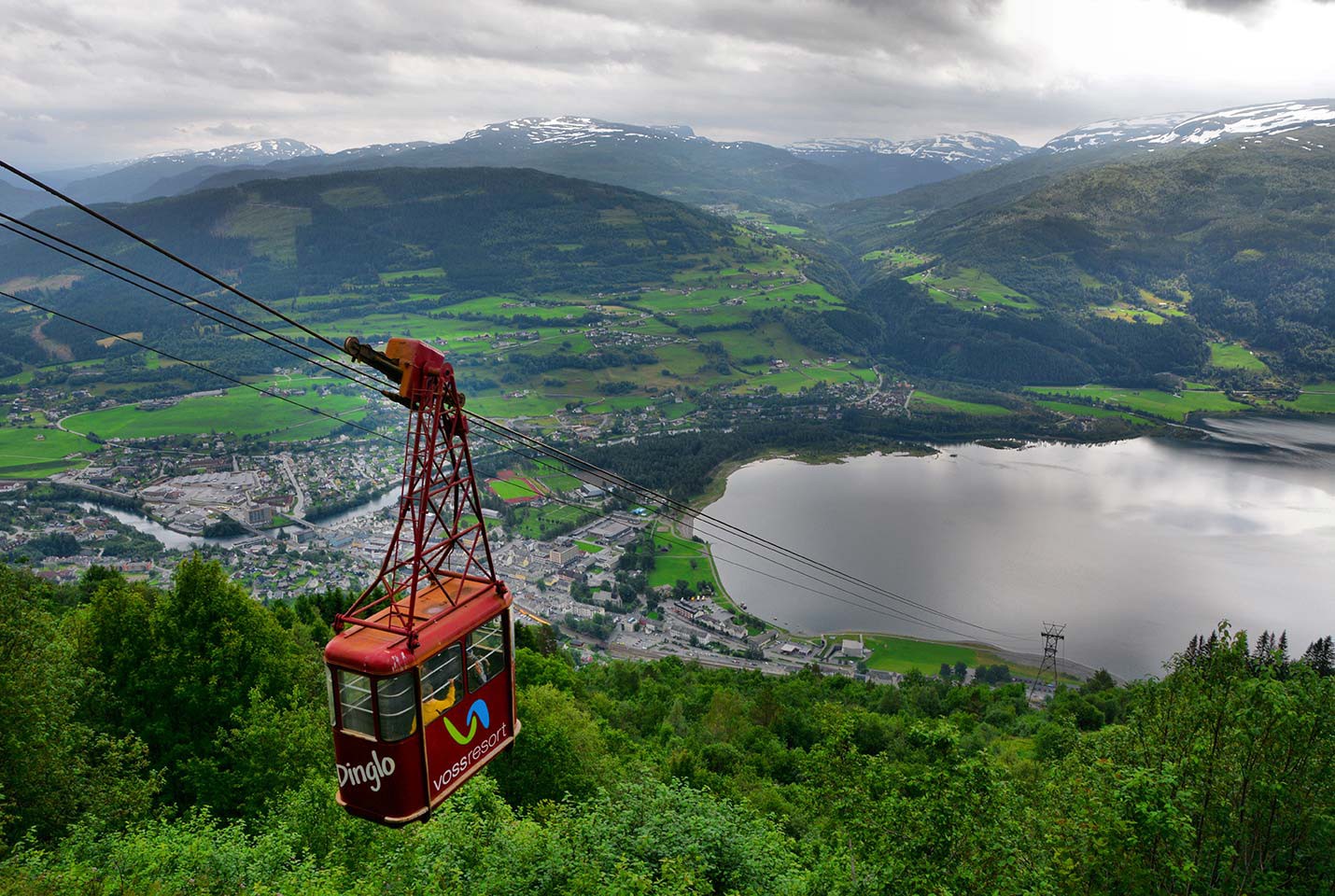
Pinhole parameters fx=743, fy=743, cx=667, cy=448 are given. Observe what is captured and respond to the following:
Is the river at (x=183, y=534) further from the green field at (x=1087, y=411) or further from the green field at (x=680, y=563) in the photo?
the green field at (x=1087, y=411)

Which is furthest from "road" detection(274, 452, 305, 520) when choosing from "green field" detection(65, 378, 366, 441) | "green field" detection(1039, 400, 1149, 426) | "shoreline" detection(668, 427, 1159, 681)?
"green field" detection(1039, 400, 1149, 426)

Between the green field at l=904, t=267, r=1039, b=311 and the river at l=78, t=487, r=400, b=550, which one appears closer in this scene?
the river at l=78, t=487, r=400, b=550

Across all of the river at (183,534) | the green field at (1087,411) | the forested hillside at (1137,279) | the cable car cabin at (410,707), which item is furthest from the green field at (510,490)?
the forested hillside at (1137,279)

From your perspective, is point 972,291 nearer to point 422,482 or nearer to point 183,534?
point 183,534

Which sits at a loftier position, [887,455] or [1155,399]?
[1155,399]

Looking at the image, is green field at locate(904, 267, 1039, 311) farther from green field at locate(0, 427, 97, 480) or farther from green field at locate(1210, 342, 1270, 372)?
green field at locate(0, 427, 97, 480)

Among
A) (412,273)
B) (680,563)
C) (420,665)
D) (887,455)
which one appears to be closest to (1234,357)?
(887,455)
